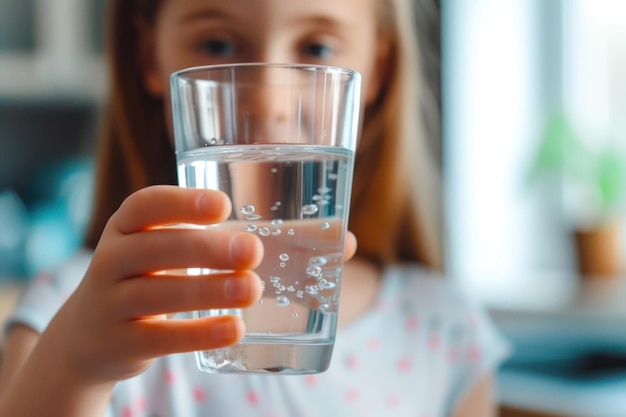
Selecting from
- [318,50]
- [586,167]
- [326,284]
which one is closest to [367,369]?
[318,50]

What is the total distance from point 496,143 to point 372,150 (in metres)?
1.03

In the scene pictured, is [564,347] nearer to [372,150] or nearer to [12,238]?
[372,150]

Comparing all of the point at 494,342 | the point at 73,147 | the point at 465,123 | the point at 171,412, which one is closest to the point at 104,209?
the point at 171,412

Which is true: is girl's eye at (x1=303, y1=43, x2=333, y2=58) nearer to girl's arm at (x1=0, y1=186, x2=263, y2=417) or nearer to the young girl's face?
the young girl's face

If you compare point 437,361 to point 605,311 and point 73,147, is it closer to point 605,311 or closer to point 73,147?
point 605,311

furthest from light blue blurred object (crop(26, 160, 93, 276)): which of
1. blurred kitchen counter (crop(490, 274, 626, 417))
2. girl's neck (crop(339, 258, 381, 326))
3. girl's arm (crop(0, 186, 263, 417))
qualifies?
girl's arm (crop(0, 186, 263, 417))

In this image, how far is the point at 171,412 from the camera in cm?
64

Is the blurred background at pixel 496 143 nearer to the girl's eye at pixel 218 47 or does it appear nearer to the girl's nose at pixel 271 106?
the girl's eye at pixel 218 47

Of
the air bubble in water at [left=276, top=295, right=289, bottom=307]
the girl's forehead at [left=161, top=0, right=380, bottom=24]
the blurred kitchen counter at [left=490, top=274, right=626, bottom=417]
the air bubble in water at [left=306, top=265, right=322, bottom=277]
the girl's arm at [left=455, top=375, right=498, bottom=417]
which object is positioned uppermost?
the girl's forehead at [left=161, top=0, right=380, bottom=24]

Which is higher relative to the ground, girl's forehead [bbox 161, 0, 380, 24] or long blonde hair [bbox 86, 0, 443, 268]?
girl's forehead [bbox 161, 0, 380, 24]

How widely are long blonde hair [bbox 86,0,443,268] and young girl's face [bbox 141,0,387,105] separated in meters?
0.03

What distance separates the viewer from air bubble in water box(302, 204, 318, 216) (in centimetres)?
31

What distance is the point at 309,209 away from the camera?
31cm

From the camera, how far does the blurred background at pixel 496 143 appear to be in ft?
5.29
